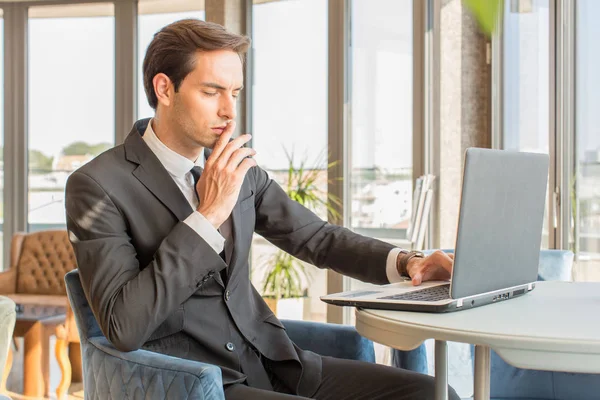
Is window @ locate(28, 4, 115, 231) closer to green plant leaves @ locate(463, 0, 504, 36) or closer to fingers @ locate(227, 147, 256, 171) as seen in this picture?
fingers @ locate(227, 147, 256, 171)

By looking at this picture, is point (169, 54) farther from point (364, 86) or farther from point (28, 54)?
point (28, 54)

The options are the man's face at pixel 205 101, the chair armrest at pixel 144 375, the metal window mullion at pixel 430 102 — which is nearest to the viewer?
the chair armrest at pixel 144 375

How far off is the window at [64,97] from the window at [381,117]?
2.58 meters

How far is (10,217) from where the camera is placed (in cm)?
677

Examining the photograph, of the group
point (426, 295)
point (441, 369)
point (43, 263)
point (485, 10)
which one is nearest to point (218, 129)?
point (426, 295)

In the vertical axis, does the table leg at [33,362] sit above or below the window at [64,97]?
below

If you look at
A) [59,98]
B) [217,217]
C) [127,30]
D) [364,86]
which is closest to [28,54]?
[59,98]

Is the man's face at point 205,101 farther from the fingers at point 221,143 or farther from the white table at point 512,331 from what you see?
the white table at point 512,331

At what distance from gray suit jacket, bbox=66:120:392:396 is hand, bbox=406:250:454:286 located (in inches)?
5.5

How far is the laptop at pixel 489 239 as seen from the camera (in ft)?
4.10

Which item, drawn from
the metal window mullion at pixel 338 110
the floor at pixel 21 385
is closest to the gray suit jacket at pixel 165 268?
the floor at pixel 21 385

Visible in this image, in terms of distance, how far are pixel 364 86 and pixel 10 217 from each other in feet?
12.2

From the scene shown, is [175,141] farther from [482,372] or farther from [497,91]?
[497,91]

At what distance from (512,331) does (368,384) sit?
0.61 meters
